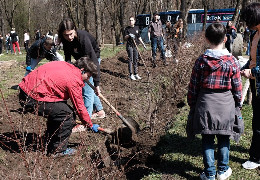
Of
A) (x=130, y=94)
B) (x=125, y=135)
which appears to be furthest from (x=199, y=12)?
(x=125, y=135)

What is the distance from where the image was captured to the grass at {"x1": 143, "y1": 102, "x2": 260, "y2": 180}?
296 cm

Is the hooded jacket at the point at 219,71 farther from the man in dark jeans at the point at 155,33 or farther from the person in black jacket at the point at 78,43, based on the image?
the man in dark jeans at the point at 155,33

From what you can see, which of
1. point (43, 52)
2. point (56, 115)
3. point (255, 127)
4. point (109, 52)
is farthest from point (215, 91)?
point (109, 52)

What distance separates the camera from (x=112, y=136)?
13.1 ft

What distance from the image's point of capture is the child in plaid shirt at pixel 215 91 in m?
2.44

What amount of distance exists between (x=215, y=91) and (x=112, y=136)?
6.52ft

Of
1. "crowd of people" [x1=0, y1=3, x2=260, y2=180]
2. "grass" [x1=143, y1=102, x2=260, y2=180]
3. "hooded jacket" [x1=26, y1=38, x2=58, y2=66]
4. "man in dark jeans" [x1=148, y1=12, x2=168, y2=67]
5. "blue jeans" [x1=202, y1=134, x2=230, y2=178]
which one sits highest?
"man in dark jeans" [x1=148, y1=12, x2=168, y2=67]

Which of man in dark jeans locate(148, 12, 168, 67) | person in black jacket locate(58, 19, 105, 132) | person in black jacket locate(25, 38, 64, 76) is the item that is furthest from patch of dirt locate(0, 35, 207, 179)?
person in black jacket locate(25, 38, 64, 76)

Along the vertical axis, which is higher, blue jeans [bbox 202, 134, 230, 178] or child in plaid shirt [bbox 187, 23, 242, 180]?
child in plaid shirt [bbox 187, 23, 242, 180]

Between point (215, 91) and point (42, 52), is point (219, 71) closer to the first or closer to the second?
point (215, 91)

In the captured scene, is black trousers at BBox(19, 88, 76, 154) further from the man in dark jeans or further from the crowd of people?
the man in dark jeans

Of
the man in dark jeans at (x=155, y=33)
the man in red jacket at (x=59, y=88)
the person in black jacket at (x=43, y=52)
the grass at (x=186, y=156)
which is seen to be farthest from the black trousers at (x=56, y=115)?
the man in dark jeans at (x=155, y=33)

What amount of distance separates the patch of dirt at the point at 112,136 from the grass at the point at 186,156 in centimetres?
22

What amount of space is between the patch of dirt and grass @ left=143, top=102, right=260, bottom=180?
0.72 ft
